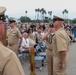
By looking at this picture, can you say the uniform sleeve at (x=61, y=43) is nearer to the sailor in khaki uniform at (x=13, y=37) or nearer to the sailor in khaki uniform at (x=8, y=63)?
the sailor in khaki uniform at (x=8, y=63)

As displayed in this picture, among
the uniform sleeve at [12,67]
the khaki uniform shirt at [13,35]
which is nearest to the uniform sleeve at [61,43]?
the uniform sleeve at [12,67]

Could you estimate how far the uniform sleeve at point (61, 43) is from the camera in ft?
17.2

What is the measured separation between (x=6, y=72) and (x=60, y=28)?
12.3 ft

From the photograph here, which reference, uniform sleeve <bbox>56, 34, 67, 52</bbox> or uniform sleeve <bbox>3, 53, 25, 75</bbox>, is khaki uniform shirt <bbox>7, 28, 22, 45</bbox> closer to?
uniform sleeve <bbox>56, 34, 67, 52</bbox>

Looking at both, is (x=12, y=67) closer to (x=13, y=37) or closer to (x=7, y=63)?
(x=7, y=63)

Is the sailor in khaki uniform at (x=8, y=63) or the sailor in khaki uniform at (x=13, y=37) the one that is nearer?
the sailor in khaki uniform at (x=8, y=63)

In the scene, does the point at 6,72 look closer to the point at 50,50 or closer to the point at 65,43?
the point at 65,43

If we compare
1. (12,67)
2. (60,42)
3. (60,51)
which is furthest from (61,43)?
(12,67)

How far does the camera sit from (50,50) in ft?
23.0

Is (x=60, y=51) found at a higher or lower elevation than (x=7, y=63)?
lower

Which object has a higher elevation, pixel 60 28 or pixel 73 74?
pixel 60 28

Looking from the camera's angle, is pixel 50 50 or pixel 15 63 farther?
pixel 50 50

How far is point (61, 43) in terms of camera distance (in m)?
5.27

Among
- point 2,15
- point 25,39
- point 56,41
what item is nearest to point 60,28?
point 56,41
